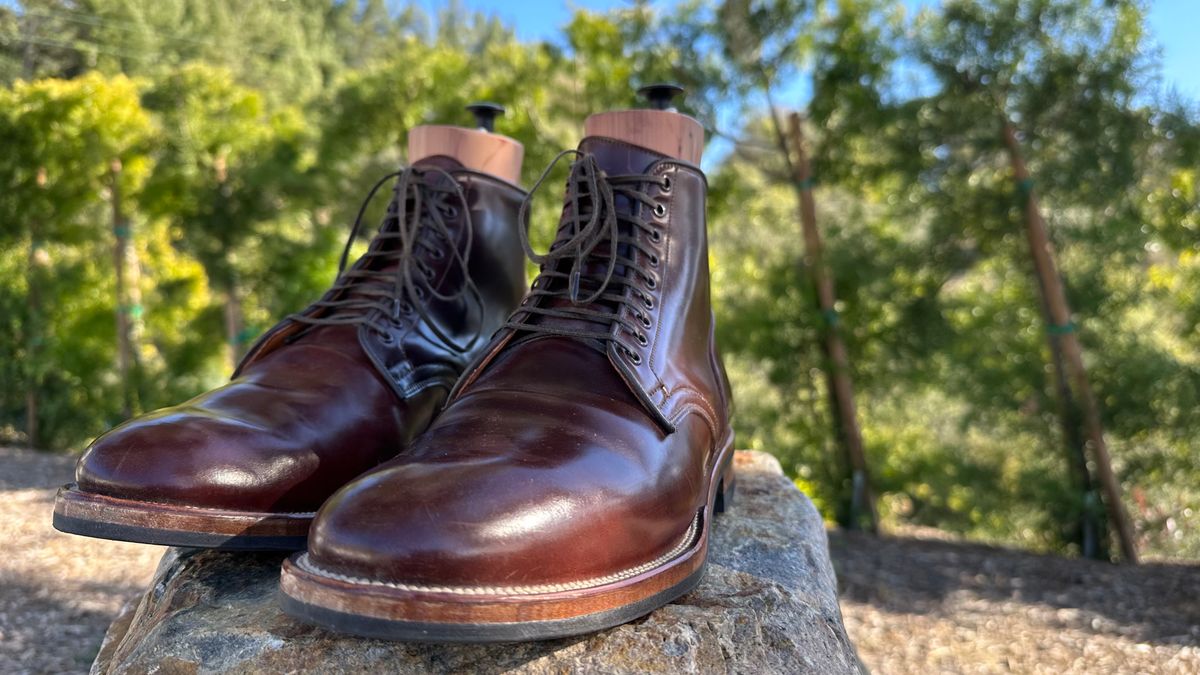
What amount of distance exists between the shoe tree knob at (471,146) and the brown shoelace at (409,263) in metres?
0.06

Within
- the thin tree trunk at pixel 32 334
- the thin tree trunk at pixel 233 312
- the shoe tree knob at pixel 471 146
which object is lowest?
the thin tree trunk at pixel 32 334

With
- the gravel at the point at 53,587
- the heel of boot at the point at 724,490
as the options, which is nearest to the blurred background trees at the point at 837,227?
the gravel at the point at 53,587

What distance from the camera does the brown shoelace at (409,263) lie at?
5.12 feet

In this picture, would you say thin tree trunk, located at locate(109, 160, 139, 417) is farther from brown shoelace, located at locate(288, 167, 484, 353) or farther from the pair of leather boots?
the pair of leather boots

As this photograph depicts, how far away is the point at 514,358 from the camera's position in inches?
49.0

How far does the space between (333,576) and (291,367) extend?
2.07 feet

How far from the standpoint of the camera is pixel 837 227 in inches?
200

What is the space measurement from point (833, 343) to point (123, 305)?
18.4 feet

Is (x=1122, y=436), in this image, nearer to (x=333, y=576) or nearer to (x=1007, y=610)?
(x=1007, y=610)

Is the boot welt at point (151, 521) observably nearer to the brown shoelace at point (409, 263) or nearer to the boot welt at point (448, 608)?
the boot welt at point (448, 608)

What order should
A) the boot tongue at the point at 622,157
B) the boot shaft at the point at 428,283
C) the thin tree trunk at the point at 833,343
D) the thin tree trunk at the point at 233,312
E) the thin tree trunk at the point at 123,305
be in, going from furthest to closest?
the thin tree trunk at the point at 233,312
the thin tree trunk at the point at 123,305
the thin tree trunk at the point at 833,343
the boot shaft at the point at 428,283
the boot tongue at the point at 622,157

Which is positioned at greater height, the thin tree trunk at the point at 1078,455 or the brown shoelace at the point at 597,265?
the thin tree trunk at the point at 1078,455

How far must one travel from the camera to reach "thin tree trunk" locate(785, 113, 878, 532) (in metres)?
4.96

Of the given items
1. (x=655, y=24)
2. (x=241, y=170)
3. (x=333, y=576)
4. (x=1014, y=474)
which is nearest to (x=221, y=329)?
(x=241, y=170)
